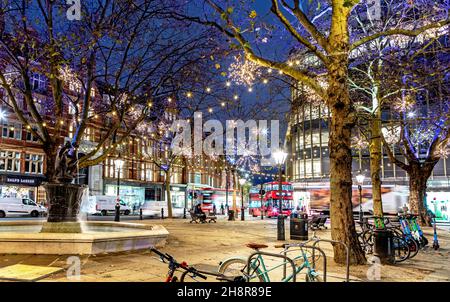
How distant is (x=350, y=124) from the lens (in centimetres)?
905

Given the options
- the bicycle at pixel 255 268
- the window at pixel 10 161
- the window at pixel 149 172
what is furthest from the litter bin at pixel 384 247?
the window at pixel 149 172

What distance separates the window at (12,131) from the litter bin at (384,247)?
39162mm

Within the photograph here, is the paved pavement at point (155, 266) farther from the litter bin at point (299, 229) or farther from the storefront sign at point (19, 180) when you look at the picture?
the storefront sign at point (19, 180)

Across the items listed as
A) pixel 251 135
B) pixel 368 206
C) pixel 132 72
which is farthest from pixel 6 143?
pixel 368 206

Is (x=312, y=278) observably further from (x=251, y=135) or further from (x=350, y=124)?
(x=251, y=135)

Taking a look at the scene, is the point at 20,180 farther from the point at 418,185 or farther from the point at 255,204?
the point at 418,185

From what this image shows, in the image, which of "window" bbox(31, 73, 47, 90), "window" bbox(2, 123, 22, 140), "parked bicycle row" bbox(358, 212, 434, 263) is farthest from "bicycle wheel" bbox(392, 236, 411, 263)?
"window" bbox(2, 123, 22, 140)

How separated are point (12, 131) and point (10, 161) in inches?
126

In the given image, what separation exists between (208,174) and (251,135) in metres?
32.1

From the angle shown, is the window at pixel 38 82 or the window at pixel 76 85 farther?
the window at pixel 38 82

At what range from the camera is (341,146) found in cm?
907

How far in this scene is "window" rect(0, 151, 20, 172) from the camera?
3772cm

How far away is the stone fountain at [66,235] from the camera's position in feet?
30.2

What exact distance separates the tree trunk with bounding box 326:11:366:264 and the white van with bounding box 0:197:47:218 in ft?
105
